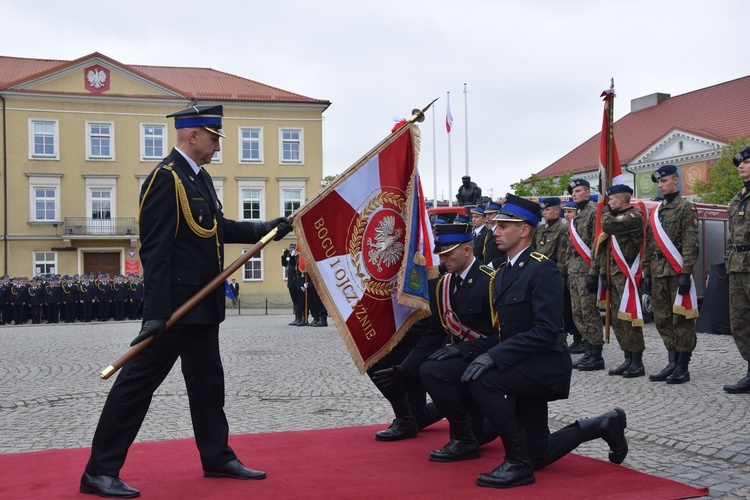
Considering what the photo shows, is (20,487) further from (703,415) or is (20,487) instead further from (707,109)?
(707,109)

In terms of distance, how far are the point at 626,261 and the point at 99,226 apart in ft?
127

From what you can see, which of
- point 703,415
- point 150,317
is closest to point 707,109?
point 703,415

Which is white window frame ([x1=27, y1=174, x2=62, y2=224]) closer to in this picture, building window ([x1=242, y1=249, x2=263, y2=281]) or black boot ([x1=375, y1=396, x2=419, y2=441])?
building window ([x1=242, y1=249, x2=263, y2=281])

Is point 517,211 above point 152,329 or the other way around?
above

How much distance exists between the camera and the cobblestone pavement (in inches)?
238

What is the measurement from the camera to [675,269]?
9.08 m

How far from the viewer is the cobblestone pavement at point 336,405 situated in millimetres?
6035

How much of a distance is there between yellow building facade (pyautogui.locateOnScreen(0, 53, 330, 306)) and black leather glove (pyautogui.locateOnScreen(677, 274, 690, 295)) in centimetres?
3568

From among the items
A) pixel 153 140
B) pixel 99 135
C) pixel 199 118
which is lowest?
pixel 199 118

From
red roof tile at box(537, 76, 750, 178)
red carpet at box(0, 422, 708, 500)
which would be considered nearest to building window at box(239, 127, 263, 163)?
red roof tile at box(537, 76, 750, 178)

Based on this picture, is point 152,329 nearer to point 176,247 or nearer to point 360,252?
point 176,247

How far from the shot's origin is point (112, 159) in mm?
45031

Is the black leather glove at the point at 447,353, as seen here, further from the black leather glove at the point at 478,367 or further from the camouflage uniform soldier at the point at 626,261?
the camouflage uniform soldier at the point at 626,261

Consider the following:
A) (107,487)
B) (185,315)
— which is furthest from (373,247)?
(107,487)
